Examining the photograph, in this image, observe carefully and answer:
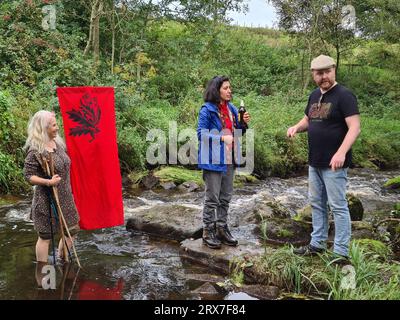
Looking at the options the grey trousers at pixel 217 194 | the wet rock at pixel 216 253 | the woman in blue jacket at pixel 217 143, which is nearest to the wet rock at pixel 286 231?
the wet rock at pixel 216 253

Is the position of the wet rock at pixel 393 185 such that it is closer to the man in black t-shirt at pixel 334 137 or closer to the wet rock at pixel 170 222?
the wet rock at pixel 170 222

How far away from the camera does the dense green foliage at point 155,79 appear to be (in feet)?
37.1

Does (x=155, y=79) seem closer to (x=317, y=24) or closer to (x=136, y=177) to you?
(x=136, y=177)

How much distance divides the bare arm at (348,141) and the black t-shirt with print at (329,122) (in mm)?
70

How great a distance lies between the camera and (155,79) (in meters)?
17.9

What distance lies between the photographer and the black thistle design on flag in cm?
531

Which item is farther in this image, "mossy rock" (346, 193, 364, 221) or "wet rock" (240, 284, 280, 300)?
"mossy rock" (346, 193, 364, 221)

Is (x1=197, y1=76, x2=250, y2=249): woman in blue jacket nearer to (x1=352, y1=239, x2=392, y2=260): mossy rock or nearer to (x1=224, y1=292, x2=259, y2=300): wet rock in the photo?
(x1=224, y1=292, x2=259, y2=300): wet rock

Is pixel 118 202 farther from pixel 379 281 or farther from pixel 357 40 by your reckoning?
pixel 357 40

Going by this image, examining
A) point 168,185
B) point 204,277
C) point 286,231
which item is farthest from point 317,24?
point 204,277

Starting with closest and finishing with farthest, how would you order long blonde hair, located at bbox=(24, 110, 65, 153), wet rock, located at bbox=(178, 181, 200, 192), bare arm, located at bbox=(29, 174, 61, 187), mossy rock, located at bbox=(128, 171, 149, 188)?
bare arm, located at bbox=(29, 174, 61, 187) < long blonde hair, located at bbox=(24, 110, 65, 153) < wet rock, located at bbox=(178, 181, 200, 192) < mossy rock, located at bbox=(128, 171, 149, 188)

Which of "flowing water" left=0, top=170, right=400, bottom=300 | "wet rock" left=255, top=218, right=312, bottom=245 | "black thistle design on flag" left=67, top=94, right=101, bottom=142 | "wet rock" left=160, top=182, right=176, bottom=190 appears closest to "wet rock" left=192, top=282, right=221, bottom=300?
"flowing water" left=0, top=170, right=400, bottom=300

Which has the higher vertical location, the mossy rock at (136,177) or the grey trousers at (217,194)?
the grey trousers at (217,194)
